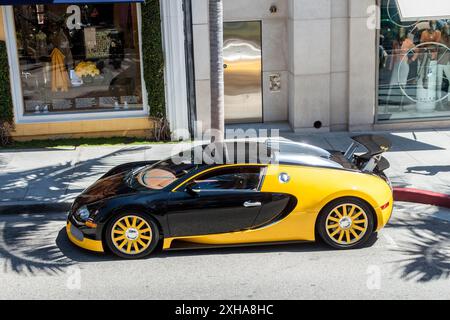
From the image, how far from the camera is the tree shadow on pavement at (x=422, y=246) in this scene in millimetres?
7679

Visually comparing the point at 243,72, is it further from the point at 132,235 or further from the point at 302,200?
the point at 132,235

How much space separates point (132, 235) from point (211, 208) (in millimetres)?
1014

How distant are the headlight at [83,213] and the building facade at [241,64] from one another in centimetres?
595

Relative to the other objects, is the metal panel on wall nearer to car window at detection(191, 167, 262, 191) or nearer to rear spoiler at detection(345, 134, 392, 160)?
rear spoiler at detection(345, 134, 392, 160)

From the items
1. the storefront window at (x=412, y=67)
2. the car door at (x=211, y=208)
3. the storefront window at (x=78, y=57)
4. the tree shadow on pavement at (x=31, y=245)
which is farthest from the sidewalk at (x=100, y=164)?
the car door at (x=211, y=208)

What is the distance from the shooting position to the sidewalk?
1070 cm

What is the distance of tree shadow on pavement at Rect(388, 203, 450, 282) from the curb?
4895 millimetres

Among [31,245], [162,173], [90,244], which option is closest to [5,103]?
[31,245]

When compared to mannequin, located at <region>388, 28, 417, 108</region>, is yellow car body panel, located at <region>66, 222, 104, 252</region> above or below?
below

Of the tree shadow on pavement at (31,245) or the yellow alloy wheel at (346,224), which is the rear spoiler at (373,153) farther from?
the tree shadow on pavement at (31,245)

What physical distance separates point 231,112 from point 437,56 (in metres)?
4.73

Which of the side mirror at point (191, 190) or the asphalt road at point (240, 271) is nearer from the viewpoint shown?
the asphalt road at point (240, 271)

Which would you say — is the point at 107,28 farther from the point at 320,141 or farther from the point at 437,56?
the point at 437,56

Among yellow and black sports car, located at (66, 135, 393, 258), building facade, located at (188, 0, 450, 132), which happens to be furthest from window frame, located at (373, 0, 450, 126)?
yellow and black sports car, located at (66, 135, 393, 258)
